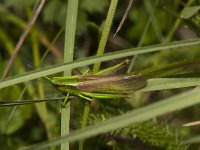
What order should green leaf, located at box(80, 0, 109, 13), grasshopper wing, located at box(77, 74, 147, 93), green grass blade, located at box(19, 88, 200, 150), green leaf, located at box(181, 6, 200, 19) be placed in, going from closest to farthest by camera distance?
1. green grass blade, located at box(19, 88, 200, 150)
2. grasshopper wing, located at box(77, 74, 147, 93)
3. green leaf, located at box(181, 6, 200, 19)
4. green leaf, located at box(80, 0, 109, 13)

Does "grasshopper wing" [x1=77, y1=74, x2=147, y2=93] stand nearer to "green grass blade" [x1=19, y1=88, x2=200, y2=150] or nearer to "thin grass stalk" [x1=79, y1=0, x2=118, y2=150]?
"thin grass stalk" [x1=79, y1=0, x2=118, y2=150]

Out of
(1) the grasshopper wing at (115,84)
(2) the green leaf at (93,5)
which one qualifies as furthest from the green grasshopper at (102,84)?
(2) the green leaf at (93,5)

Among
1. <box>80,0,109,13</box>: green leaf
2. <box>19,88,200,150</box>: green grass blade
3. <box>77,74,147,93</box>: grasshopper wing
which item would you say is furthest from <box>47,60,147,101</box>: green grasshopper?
<box>80,0,109,13</box>: green leaf

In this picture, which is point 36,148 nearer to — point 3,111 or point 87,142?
point 87,142

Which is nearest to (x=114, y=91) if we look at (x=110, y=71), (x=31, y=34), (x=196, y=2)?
(x=110, y=71)

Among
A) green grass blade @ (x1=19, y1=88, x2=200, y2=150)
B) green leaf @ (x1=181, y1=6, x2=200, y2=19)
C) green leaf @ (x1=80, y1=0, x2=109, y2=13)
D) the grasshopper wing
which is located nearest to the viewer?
green grass blade @ (x1=19, y1=88, x2=200, y2=150)

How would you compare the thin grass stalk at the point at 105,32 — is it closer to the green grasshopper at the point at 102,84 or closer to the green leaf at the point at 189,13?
the green grasshopper at the point at 102,84

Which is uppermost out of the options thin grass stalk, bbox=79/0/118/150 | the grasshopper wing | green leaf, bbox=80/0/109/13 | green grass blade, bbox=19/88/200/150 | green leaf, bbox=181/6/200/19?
green leaf, bbox=80/0/109/13

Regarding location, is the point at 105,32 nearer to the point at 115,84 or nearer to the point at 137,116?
the point at 115,84

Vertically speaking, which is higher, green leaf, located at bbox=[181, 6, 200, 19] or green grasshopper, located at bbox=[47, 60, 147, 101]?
green leaf, located at bbox=[181, 6, 200, 19]
